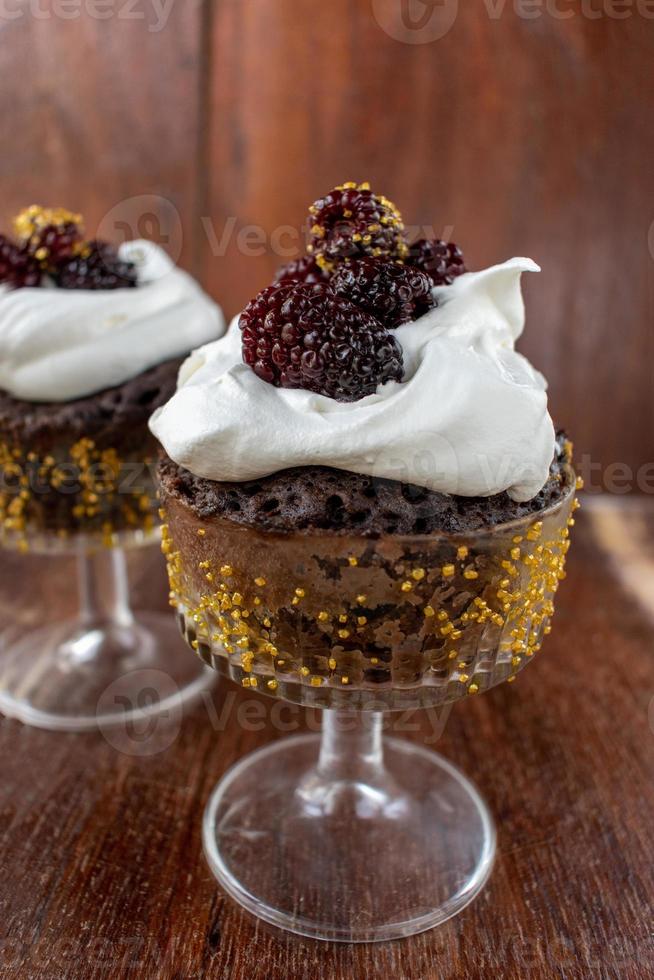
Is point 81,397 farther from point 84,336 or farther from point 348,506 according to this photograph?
point 348,506

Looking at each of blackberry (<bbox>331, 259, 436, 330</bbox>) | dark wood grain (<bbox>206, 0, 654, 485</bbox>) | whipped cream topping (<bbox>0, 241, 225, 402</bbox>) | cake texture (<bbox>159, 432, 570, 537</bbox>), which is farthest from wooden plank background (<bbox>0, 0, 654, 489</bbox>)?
cake texture (<bbox>159, 432, 570, 537</bbox>)

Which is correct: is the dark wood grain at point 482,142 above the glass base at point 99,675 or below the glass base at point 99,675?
above

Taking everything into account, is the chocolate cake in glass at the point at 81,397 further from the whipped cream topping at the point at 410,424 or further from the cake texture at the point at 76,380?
the whipped cream topping at the point at 410,424

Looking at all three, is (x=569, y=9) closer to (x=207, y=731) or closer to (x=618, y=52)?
(x=618, y=52)

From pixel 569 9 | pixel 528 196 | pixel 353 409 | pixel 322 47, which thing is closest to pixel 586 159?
pixel 528 196

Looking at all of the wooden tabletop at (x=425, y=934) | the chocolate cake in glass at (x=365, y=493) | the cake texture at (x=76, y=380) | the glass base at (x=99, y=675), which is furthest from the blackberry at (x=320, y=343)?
the glass base at (x=99, y=675)

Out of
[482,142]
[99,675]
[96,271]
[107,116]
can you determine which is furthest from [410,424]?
[107,116]

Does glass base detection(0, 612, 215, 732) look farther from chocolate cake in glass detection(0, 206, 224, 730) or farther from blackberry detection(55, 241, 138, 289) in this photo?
blackberry detection(55, 241, 138, 289)
